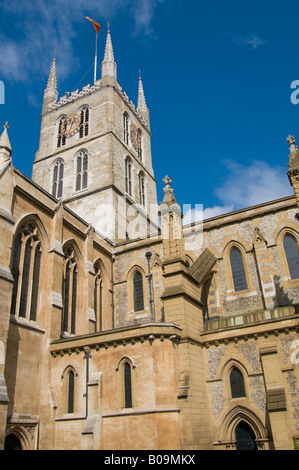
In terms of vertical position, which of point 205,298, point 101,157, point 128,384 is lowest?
point 128,384

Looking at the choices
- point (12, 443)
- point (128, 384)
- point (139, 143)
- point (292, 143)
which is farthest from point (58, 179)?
point (12, 443)

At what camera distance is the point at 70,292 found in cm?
2286

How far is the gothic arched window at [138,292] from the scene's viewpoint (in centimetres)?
2560

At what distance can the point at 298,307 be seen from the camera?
18453mm

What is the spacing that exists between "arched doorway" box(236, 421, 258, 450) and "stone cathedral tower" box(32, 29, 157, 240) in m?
18.6

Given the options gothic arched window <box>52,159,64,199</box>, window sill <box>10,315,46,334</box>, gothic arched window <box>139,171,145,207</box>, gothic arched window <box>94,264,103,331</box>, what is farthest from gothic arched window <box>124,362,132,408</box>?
gothic arched window <box>139,171,145,207</box>

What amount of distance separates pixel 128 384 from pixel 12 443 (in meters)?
5.24

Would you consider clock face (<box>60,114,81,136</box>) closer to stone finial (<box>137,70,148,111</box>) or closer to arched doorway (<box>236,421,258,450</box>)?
stone finial (<box>137,70,148,111</box>)

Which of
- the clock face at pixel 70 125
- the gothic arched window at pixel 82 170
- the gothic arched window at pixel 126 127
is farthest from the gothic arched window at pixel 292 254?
the clock face at pixel 70 125

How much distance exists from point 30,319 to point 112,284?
27.8 ft

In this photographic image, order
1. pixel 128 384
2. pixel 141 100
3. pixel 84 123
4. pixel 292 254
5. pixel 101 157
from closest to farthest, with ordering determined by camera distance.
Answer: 1. pixel 128 384
2. pixel 292 254
3. pixel 101 157
4. pixel 84 123
5. pixel 141 100

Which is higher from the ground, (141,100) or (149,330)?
(141,100)

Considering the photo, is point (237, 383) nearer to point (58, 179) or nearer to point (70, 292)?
point (70, 292)

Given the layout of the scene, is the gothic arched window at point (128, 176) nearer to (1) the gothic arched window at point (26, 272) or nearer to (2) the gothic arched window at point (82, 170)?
(2) the gothic arched window at point (82, 170)
